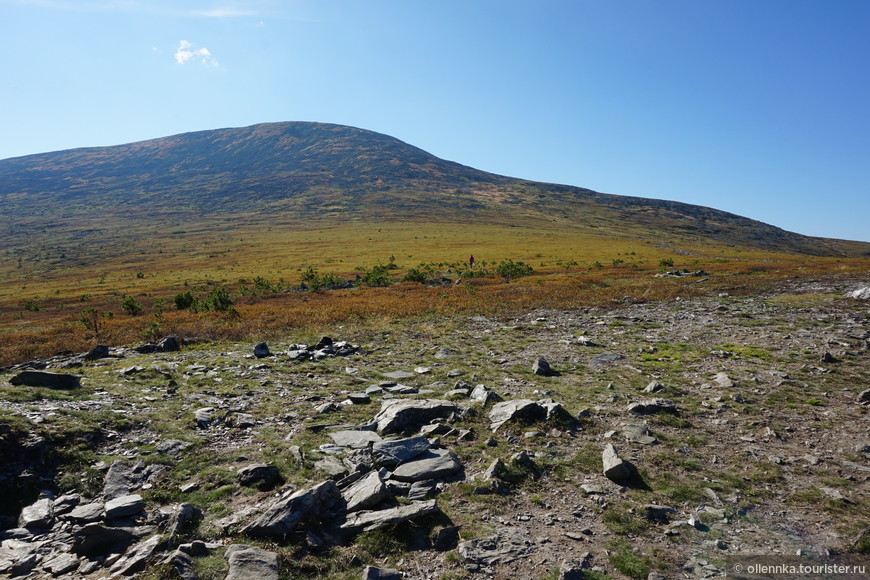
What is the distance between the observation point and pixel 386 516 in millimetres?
6965

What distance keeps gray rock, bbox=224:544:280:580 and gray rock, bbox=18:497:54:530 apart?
3.65 meters

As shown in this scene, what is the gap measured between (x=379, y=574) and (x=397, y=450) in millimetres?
3385

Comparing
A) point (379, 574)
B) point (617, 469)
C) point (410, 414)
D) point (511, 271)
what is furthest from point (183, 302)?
point (617, 469)

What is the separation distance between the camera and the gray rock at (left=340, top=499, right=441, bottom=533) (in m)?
6.83

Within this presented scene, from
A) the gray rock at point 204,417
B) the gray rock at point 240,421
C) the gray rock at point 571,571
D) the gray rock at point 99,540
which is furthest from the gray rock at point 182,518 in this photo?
the gray rock at point 571,571

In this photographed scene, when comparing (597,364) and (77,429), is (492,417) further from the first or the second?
(77,429)

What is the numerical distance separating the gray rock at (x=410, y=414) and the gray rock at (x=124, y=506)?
4840mm

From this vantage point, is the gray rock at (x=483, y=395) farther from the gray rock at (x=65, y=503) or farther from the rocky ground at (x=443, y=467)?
the gray rock at (x=65, y=503)

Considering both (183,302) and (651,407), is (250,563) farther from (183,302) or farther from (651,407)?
(183,302)

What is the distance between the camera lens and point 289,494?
295 inches

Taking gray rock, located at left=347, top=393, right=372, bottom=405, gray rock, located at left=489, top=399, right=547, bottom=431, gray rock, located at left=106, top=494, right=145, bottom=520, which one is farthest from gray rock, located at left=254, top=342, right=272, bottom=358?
gray rock, located at left=489, top=399, right=547, bottom=431

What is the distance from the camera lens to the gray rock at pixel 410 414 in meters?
10.6

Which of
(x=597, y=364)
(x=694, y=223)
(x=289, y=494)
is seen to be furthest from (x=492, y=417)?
(x=694, y=223)

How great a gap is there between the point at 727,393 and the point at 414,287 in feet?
108
